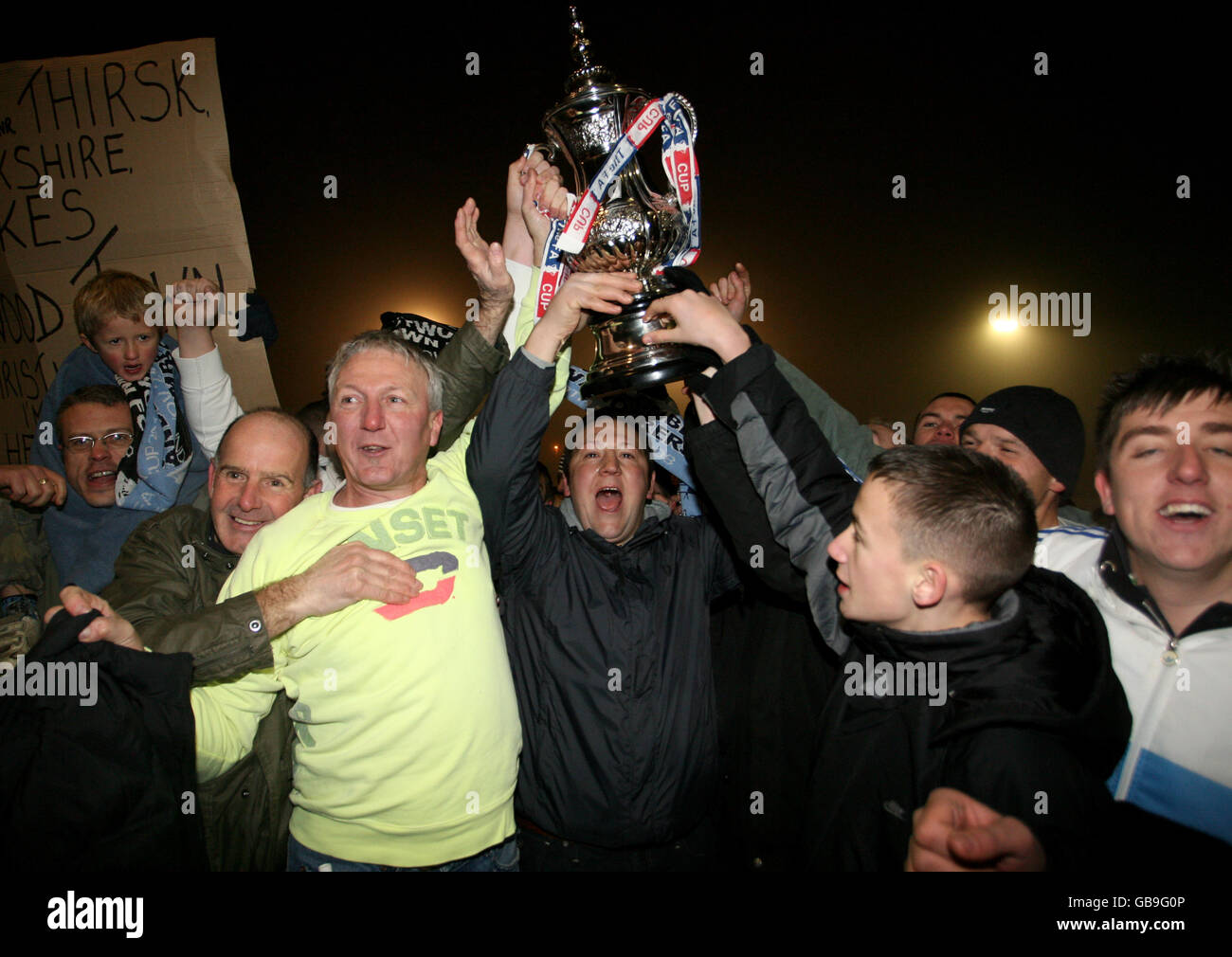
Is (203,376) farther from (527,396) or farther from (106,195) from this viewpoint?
(106,195)

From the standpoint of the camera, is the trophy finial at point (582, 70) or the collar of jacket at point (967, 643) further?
the trophy finial at point (582, 70)

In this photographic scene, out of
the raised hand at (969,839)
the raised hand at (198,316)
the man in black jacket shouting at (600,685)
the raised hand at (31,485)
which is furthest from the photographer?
the raised hand at (198,316)

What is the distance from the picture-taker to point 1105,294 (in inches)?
225

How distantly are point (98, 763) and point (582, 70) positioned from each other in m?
1.99

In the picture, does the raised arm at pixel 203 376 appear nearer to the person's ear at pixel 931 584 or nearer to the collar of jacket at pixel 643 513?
Result: the collar of jacket at pixel 643 513

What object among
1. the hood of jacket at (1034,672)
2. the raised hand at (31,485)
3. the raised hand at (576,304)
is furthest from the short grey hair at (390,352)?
the hood of jacket at (1034,672)

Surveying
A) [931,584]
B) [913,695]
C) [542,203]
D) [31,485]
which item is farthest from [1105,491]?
[31,485]

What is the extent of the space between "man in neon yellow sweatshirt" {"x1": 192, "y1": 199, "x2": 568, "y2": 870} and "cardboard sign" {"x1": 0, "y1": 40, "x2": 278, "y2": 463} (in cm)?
150

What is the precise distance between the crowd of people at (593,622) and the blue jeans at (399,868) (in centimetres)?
1

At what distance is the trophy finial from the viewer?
1.78m

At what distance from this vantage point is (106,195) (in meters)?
2.96

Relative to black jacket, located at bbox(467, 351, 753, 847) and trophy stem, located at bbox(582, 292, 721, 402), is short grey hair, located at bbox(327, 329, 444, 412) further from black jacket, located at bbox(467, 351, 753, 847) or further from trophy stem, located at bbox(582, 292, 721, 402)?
trophy stem, located at bbox(582, 292, 721, 402)

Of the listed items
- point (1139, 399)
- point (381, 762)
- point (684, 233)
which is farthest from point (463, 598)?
point (1139, 399)

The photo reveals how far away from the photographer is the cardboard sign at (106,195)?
2902 millimetres
